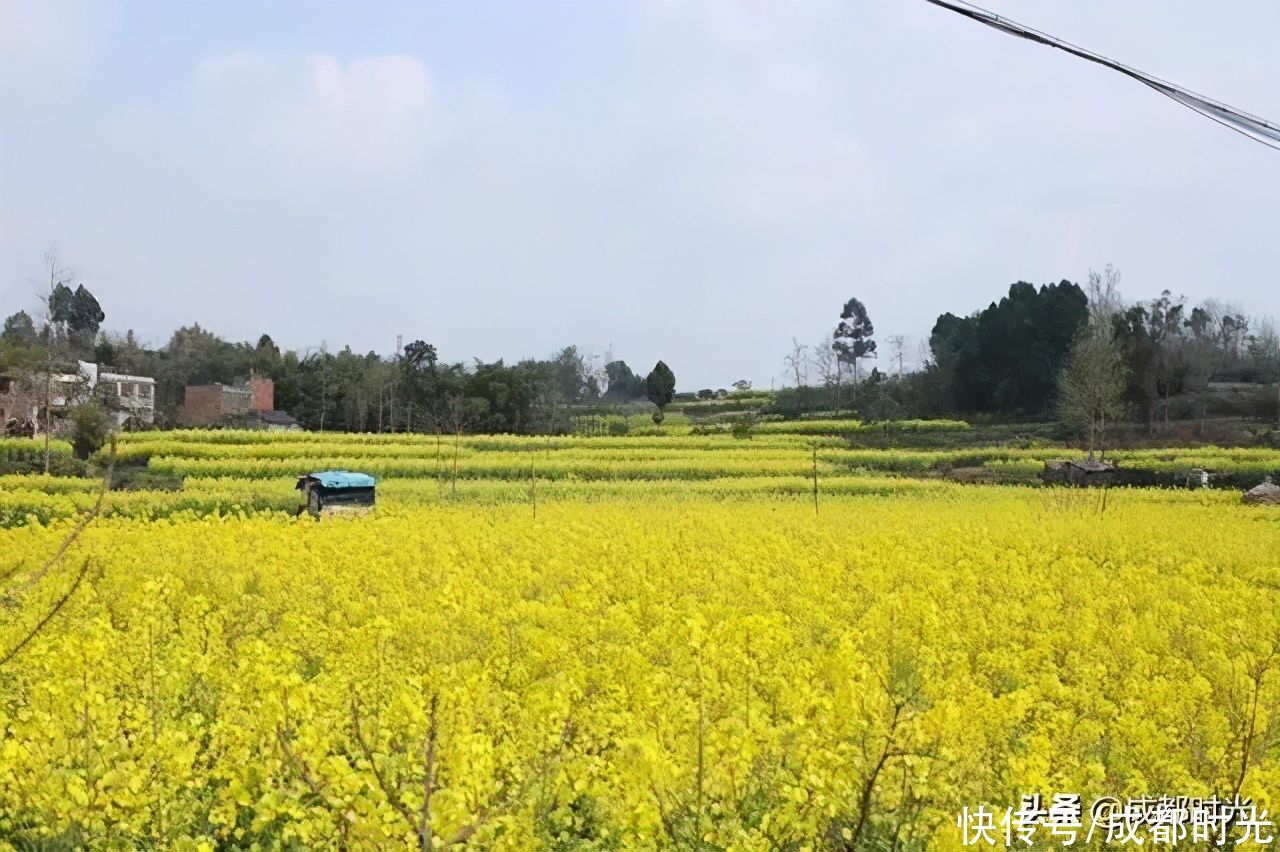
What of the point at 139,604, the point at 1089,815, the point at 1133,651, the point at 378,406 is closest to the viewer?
the point at 1089,815

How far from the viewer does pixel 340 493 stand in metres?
18.7

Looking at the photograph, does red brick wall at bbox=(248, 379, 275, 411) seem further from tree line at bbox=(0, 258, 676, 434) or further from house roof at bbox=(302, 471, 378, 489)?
house roof at bbox=(302, 471, 378, 489)

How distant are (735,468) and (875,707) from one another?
24824mm

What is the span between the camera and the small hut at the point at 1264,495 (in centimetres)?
2052

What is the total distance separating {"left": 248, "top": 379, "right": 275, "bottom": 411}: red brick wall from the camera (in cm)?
5728

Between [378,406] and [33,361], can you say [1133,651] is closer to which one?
Answer: [33,361]

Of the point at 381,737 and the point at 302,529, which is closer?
the point at 381,737

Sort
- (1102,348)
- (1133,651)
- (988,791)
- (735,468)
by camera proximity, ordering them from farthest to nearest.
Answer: (1102,348), (735,468), (1133,651), (988,791)

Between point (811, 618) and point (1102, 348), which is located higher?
point (1102, 348)

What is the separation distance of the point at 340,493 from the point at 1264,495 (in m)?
17.8

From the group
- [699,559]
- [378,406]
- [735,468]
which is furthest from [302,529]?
[378,406]

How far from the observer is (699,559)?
10773 mm

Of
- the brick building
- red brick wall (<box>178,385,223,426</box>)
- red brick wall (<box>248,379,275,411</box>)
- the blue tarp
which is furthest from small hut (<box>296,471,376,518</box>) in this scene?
red brick wall (<box>248,379,275,411</box>)

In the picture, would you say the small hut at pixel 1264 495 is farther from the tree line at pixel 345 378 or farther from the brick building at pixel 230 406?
the brick building at pixel 230 406
